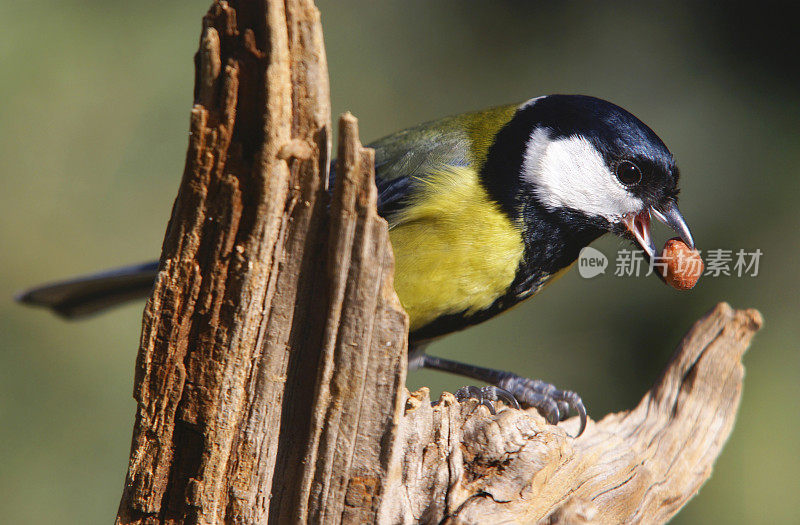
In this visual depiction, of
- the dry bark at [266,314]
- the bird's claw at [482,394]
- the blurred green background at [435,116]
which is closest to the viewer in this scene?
the dry bark at [266,314]

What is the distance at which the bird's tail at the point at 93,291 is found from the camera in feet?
5.60

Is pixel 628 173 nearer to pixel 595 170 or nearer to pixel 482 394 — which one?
pixel 595 170

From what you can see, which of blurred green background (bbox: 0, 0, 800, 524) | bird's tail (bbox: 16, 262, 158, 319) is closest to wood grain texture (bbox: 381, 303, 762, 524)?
bird's tail (bbox: 16, 262, 158, 319)

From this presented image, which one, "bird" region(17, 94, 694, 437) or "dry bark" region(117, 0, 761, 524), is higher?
"bird" region(17, 94, 694, 437)

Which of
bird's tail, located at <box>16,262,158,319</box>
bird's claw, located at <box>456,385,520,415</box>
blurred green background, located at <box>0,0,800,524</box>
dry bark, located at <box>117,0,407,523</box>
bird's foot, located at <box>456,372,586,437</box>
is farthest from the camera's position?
blurred green background, located at <box>0,0,800,524</box>

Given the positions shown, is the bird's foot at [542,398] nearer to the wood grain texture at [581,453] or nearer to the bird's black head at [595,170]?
the wood grain texture at [581,453]

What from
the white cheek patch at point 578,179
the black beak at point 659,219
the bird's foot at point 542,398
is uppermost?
the white cheek patch at point 578,179

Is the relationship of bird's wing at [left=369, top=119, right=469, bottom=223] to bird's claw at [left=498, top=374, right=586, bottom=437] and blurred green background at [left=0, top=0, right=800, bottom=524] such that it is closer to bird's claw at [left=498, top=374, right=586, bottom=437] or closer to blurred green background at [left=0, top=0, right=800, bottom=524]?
bird's claw at [left=498, top=374, right=586, bottom=437]

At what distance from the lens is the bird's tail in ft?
5.60

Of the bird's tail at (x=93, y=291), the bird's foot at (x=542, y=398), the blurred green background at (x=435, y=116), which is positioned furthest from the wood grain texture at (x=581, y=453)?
the blurred green background at (x=435, y=116)

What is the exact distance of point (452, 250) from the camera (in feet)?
4.64

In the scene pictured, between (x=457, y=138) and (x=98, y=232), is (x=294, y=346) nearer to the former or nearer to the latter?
(x=457, y=138)

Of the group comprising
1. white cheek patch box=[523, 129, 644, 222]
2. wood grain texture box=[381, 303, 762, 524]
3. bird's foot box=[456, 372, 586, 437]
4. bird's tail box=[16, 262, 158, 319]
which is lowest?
wood grain texture box=[381, 303, 762, 524]

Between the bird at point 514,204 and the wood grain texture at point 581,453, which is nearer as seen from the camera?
the wood grain texture at point 581,453
